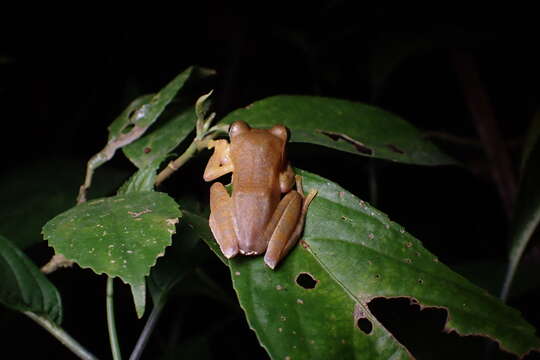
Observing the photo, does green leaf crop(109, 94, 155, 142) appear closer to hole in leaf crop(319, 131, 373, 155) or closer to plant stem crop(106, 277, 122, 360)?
plant stem crop(106, 277, 122, 360)

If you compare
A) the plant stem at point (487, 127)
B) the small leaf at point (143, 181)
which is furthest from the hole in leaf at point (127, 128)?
the plant stem at point (487, 127)

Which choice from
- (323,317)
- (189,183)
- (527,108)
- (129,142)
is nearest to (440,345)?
(323,317)

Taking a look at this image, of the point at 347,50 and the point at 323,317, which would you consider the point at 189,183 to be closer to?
the point at 323,317

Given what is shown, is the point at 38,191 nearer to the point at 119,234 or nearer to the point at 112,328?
the point at 112,328

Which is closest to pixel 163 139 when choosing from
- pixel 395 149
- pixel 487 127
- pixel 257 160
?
pixel 257 160

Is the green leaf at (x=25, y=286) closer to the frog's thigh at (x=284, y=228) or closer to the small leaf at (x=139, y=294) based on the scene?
the small leaf at (x=139, y=294)

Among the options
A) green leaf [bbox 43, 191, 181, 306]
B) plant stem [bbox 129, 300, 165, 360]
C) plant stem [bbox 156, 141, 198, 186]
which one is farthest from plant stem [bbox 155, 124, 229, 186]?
plant stem [bbox 129, 300, 165, 360]
